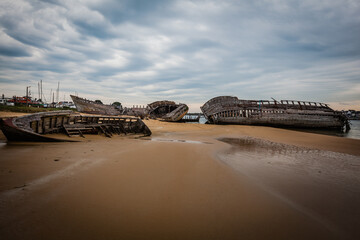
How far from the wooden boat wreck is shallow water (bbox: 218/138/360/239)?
7.01 meters

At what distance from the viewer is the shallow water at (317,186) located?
6.56 ft

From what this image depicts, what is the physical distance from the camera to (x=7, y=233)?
1.46 m

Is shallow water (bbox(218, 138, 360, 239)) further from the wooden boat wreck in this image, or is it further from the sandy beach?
the wooden boat wreck

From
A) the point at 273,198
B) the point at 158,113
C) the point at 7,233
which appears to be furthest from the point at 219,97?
the point at 7,233

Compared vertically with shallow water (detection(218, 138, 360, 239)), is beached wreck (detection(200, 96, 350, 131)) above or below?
above

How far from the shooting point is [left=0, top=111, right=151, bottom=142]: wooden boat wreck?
5504 mm

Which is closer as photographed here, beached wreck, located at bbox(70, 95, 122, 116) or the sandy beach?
the sandy beach

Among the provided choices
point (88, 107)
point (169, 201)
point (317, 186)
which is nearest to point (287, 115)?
point (317, 186)

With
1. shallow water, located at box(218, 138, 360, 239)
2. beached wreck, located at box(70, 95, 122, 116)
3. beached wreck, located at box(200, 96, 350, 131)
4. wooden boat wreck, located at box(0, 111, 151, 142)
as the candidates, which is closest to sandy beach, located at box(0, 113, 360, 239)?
shallow water, located at box(218, 138, 360, 239)

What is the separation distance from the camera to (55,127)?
7.09 m

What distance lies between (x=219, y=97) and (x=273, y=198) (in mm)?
22720

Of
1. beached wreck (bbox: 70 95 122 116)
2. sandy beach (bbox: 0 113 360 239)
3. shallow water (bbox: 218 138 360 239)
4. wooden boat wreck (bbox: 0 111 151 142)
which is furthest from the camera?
beached wreck (bbox: 70 95 122 116)

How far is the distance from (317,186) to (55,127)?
9.16 meters

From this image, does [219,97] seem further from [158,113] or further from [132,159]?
[132,159]
